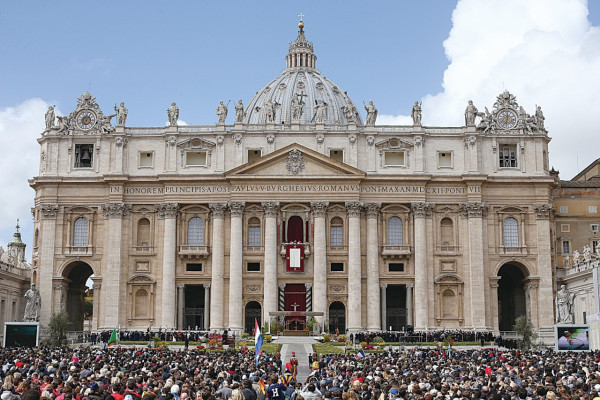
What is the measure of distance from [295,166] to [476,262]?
2206 cm

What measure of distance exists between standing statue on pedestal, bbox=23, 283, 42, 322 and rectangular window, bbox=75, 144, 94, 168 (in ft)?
49.6

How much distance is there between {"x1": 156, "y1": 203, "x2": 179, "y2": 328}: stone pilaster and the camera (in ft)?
291

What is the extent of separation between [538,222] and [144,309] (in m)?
44.1

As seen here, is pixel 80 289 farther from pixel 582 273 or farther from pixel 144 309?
pixel 582 273

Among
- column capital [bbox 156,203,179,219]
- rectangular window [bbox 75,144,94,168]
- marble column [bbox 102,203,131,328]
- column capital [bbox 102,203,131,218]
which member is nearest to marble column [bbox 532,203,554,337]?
column capital [bbox 156,203,179,219]

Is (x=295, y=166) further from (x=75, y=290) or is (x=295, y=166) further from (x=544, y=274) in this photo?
(x=75, y=290)

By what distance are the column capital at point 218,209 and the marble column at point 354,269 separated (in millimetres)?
13480

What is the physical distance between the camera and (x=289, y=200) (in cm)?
9056

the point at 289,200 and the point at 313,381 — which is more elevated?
the point at 289,200

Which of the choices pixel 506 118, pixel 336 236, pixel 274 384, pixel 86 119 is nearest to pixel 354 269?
pixel 336 236

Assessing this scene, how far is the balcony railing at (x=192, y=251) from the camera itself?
9031 centimetres

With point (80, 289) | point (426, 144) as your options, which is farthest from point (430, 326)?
point (80, 289)

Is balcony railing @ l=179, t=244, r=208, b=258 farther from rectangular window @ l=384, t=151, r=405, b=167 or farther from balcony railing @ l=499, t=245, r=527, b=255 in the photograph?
balcony railing @ l=499, t=245, r=527, b=255

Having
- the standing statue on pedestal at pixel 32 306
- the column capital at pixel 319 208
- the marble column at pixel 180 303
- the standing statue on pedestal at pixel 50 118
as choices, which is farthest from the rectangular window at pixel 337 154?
the standing statue on pedestal at pixel 32 306
